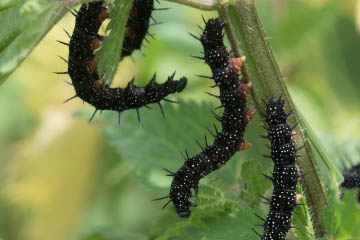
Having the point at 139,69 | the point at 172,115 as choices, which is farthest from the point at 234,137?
the point at 139,69

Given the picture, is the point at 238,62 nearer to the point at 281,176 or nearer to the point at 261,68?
the point at 261,68

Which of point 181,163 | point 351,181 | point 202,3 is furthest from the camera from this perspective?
point 181,163

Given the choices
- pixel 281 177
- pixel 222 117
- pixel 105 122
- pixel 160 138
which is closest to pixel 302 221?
pixel 281 177

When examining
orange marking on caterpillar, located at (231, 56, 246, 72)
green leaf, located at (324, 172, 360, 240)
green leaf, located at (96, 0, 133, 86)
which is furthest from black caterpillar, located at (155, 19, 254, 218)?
green leaf, located at (324, 172, 360, 240)

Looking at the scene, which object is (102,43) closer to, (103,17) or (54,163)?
(103,17)

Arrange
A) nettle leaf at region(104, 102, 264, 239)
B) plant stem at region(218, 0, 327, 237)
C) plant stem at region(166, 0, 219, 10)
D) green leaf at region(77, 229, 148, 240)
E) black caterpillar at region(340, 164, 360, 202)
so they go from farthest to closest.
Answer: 1. green leaf at region(77, 229, 148, 240)
2. black caterpillar at region(340, 164, 360, 202)
3. nettle leaf at region(104, 102, 264, 239)
4. plant stem at region(218, 0, 327, 237)
5. plant stem at region(166, 0, 219, 10)

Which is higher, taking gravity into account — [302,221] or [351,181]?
[351,181]

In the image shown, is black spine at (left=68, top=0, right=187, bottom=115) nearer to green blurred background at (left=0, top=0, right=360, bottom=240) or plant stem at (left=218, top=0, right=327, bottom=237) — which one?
plant stem at (left=218, top=0, right=327, bottom=237)
